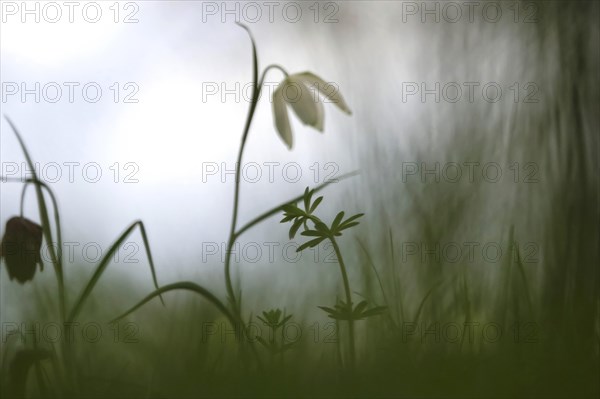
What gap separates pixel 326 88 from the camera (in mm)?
1023

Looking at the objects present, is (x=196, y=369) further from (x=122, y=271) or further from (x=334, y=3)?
(x=334, y=3)

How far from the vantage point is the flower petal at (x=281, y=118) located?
3.39 feet

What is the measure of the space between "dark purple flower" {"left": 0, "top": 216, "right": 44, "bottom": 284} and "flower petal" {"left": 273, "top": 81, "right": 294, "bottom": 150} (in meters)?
0.41

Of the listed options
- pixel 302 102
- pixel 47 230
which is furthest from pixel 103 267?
pixel 302 102

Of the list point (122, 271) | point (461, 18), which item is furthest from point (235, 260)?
point (461, 18)

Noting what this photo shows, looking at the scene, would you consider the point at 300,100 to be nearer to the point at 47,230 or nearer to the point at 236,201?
the point at 236,201

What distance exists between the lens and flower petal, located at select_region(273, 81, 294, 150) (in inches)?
40.7

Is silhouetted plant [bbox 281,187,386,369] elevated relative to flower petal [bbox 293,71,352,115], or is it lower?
lower

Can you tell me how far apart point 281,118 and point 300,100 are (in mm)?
42

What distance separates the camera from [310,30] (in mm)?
1159

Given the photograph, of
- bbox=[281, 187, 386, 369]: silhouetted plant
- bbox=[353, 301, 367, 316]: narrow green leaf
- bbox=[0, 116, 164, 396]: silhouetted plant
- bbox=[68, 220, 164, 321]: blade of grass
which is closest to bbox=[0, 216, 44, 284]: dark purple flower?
bbox=[0, 116, 164, 396]: silhouetted plant

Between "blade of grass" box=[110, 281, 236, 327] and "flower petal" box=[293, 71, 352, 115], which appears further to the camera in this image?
"flower petal" box=[293, 71, 352, 115]

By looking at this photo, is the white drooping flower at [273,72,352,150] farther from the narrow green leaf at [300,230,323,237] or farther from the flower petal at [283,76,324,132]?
the narrow green leaf at [300,230,323,237]

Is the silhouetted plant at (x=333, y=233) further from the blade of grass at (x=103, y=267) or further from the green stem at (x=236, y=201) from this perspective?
the blade of grass at (x=103, y=267)
